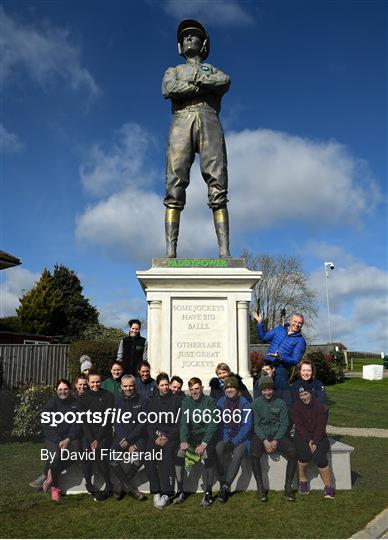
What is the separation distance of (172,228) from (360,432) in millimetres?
6580

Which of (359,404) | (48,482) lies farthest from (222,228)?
(359,404)

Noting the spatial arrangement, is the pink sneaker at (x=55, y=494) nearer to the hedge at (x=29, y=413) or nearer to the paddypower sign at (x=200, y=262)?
the paddypower sign at (x=200, y=262)

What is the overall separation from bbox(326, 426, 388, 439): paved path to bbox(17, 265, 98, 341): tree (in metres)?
30.0

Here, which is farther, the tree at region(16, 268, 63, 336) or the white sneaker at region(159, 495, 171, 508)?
the tree at region(16, 268, 63, 336)

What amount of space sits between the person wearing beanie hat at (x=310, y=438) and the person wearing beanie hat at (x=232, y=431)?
1.94 ft

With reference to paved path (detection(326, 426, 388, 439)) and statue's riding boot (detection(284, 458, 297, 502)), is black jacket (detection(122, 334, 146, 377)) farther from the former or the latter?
paved path (detection(326, 426, 388, 439))

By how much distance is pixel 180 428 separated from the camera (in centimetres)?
586

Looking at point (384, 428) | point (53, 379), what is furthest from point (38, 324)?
point (384, 428)

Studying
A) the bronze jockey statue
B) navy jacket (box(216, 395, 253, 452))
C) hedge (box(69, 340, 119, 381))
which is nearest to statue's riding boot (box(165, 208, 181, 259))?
the bronze jockey statue

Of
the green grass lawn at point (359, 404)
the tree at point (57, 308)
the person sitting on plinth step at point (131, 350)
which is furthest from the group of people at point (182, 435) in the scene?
the tree at point (57, 308)

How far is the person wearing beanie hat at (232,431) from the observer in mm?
5848

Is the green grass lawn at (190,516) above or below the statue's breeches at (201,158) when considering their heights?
below

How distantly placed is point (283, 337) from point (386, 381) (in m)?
22.3

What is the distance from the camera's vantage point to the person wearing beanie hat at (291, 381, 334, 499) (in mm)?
5891
